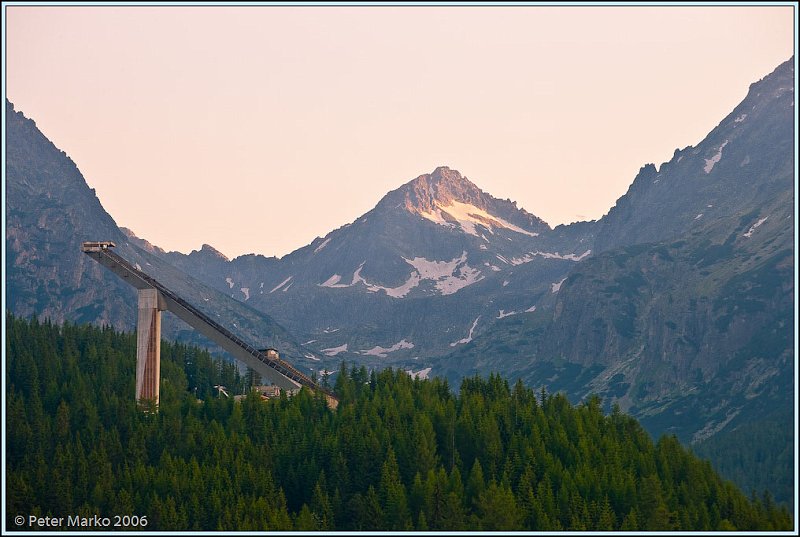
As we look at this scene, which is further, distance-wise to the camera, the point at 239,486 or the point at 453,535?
the point at 239,486

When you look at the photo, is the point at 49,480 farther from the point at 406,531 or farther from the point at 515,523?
the point at 515,523

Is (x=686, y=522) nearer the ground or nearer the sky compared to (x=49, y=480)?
nearer the ground

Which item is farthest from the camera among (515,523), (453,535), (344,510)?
(344,510)

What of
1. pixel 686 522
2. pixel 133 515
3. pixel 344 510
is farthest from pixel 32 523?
pixel 686 522

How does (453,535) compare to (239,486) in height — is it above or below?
below

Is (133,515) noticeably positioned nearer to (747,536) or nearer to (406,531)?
(406,531)

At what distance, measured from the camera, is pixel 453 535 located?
176 m

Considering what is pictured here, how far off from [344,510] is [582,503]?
3528cm

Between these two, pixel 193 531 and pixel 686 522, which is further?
pixel 686 522

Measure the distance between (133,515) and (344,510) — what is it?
3137cm

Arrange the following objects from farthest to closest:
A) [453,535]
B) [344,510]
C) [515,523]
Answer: [344,510]
[515,523]
[453,535]

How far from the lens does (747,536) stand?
7623 inches

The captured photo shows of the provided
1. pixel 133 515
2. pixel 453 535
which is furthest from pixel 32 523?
pixel 453 535

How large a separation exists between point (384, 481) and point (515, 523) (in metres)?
22.0
